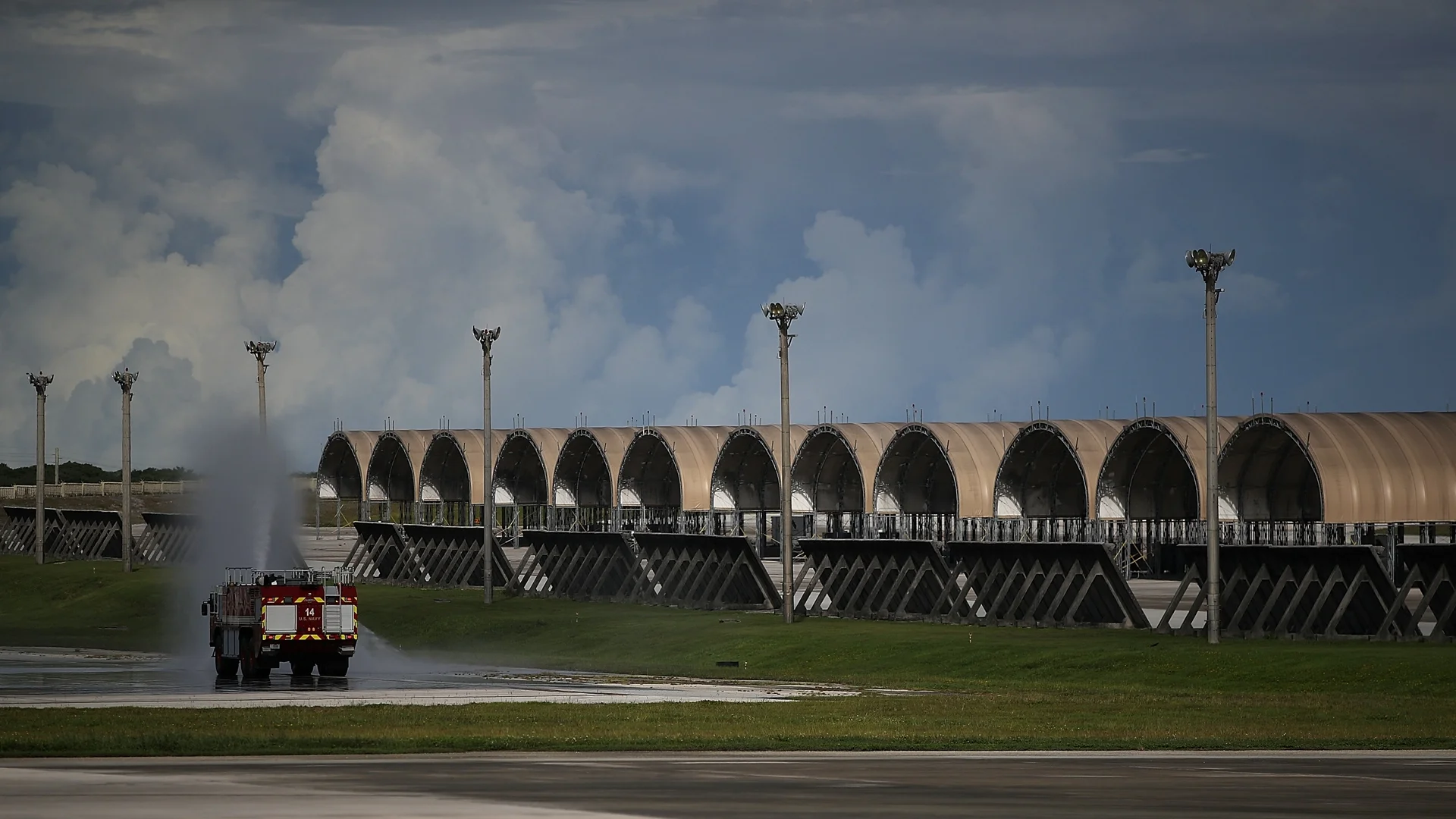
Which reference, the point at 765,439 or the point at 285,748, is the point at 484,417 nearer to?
the point at 765,439

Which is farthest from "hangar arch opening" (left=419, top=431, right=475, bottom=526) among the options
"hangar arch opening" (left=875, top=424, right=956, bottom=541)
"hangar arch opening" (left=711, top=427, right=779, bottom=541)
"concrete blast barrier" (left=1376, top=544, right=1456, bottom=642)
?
"concrete blast barrier" (left=1376, top=544, right=1456, bottom=642)

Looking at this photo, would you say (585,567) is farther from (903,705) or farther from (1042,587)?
(903,705)

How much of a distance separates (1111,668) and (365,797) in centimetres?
2457

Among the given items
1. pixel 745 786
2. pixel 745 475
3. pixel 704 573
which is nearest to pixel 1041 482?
pixel 704 573

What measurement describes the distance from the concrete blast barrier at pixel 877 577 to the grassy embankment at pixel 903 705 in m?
1.97

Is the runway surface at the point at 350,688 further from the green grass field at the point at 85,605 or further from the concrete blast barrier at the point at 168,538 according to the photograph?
the concrete blast barrier at the point at 168,538

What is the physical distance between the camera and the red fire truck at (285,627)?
144ft

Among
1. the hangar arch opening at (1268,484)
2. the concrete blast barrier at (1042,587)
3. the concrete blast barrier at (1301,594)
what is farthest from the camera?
the hangar arch opening at (1268,484)

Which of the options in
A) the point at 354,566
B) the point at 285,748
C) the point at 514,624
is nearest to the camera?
the point at 285,748

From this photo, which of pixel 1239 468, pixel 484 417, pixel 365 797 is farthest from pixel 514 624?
pixel 365 797

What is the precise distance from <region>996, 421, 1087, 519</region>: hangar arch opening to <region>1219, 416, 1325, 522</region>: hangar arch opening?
5.18 metres

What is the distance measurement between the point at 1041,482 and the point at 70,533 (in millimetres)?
67941

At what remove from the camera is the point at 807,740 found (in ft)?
99.2

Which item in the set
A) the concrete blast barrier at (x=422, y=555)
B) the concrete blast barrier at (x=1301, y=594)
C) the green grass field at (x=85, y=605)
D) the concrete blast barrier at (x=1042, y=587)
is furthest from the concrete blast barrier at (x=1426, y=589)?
the concrete blast barrier at (x=422, y=555)
